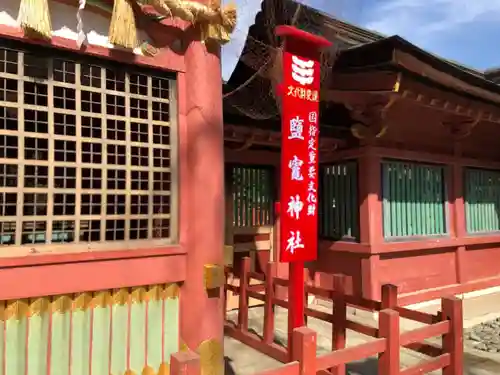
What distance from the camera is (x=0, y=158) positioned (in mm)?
2883

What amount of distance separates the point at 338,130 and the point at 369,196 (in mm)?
1193

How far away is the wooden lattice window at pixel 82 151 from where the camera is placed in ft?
9.73

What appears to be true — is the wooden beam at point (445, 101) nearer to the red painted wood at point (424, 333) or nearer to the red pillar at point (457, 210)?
the red pillar at point (457, 210)

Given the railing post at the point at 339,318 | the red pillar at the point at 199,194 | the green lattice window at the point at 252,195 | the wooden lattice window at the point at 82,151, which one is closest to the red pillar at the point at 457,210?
the green lattice window at the point at 252,195

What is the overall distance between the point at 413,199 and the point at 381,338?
16.9 feet

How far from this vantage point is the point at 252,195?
7641mm

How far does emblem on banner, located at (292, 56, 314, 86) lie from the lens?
3.65 m

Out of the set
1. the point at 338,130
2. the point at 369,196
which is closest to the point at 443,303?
the point at 369,196

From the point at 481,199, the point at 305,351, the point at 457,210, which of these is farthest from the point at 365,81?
the point at 481,199

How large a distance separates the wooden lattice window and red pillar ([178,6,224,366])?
0.39 ft

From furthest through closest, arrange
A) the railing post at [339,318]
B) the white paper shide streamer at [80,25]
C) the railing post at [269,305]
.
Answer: the railing post at [269,305] < the railing post at [339,318] < the white paper shide streamer at [80,25]

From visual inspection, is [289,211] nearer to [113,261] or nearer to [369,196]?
[113,261]

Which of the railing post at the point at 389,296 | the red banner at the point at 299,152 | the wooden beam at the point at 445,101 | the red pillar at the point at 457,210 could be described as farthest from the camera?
the red pillar at the point at 457,210

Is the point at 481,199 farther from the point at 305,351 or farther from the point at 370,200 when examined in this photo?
the point at 305,351
